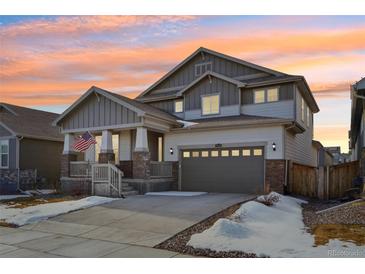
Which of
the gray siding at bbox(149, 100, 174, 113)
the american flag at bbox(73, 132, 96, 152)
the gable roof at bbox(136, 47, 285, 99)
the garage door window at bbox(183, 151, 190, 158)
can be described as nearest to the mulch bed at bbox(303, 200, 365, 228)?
the garage door window at bbox(183, 151, 190, 158)

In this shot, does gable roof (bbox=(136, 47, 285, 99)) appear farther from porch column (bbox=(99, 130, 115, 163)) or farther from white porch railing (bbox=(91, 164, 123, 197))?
white porch railing (bbox=(91, 164, 123, 197))

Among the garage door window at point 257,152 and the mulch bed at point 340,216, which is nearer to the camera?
the mulch bed at point 340,216

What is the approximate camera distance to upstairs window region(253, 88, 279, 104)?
1747 cm

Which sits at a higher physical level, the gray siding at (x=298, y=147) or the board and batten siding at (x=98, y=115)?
the board and batten siding at (x=98, y=115)

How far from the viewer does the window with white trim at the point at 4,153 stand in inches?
834

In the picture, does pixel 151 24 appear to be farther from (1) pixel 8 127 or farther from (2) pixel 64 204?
(1) pixel 8 127

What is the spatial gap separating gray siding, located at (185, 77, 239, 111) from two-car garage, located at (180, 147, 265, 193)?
307 cm

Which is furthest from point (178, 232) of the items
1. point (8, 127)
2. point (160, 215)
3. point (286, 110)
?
point (8, 127)

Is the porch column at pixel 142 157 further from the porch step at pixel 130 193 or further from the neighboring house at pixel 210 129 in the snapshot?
the porch step at pixel 130 193

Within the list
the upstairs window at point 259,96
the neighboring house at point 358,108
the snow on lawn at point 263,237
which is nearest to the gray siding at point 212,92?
the upstairs window at point 259,96

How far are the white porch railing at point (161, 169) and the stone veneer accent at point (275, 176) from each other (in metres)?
4.92

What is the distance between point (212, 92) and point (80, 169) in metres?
7.96

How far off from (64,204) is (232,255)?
8.41 m

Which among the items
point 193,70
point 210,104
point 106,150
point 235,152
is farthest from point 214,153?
point 193,70
